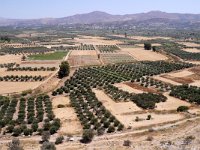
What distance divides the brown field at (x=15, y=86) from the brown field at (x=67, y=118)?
11.8 meters

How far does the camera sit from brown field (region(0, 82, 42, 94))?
68.3 metres

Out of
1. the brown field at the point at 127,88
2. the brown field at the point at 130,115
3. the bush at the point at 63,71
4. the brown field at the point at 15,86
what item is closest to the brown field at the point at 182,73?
the brown field at the point at 127,88

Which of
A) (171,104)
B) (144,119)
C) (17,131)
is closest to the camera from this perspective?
(17,131)

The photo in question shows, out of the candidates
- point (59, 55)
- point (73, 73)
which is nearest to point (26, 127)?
point (73, 73)

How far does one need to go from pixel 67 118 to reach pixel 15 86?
89.4 feet

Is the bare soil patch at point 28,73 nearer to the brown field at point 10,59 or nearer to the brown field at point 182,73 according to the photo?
the brown field at point 10,59

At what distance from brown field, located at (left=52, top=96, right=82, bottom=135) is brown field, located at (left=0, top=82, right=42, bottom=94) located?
11782 mm

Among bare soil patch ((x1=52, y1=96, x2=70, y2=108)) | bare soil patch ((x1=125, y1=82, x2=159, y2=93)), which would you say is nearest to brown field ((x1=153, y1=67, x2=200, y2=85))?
bare soil patch ((x1=125, y1=82, x2=159, y2=93))

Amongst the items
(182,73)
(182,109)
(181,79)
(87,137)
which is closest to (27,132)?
(87,137)

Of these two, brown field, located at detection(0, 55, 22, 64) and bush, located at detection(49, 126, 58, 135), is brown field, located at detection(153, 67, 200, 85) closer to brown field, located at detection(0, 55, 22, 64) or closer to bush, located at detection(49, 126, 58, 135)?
bush, located at detection(49, 126, 58, 135)

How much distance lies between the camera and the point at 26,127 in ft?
144

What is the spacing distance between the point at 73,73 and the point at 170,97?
101 ft

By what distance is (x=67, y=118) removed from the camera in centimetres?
4844

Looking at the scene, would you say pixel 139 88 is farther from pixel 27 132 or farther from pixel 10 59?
pixel 10 59
